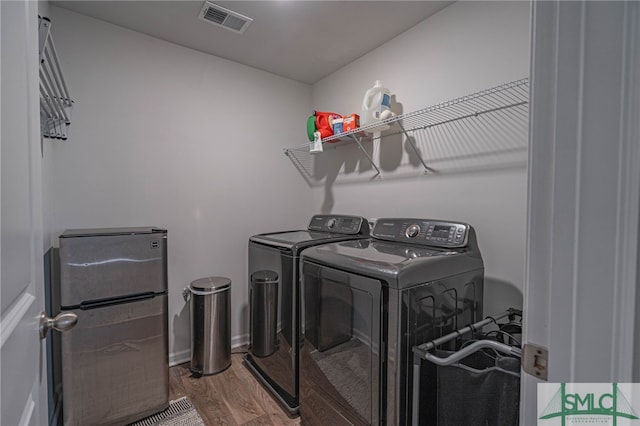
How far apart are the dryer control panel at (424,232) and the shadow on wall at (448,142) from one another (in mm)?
375

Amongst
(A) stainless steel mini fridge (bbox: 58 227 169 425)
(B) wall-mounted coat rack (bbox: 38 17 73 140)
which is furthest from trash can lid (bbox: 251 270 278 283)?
(B) wall-mounted coat rack (bbox: 38 17 73 140)

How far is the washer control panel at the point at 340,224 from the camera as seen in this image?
7.08 feet

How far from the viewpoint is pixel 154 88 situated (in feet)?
7.18

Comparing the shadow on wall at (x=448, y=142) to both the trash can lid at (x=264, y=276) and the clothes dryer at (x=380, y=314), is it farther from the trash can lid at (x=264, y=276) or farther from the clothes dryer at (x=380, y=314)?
the trash can lid at (x=264, y=276)

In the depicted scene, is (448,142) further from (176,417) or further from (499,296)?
(176,417)

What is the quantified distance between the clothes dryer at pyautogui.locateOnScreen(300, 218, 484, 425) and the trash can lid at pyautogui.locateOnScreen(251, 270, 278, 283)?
395mm

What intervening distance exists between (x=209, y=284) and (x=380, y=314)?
1.47 meters

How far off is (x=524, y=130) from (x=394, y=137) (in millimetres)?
845

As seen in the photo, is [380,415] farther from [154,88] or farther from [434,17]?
[154,88]

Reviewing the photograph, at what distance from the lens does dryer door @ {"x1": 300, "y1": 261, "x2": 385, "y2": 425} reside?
48.2 inches

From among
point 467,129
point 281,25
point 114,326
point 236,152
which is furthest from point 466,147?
point 114,326

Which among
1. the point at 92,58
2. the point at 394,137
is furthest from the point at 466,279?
the point at 92,58

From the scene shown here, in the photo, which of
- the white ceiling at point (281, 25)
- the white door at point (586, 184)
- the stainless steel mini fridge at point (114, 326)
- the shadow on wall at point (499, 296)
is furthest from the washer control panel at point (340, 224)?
the white door at point (586, 184)

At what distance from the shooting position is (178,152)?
229 centimetres
